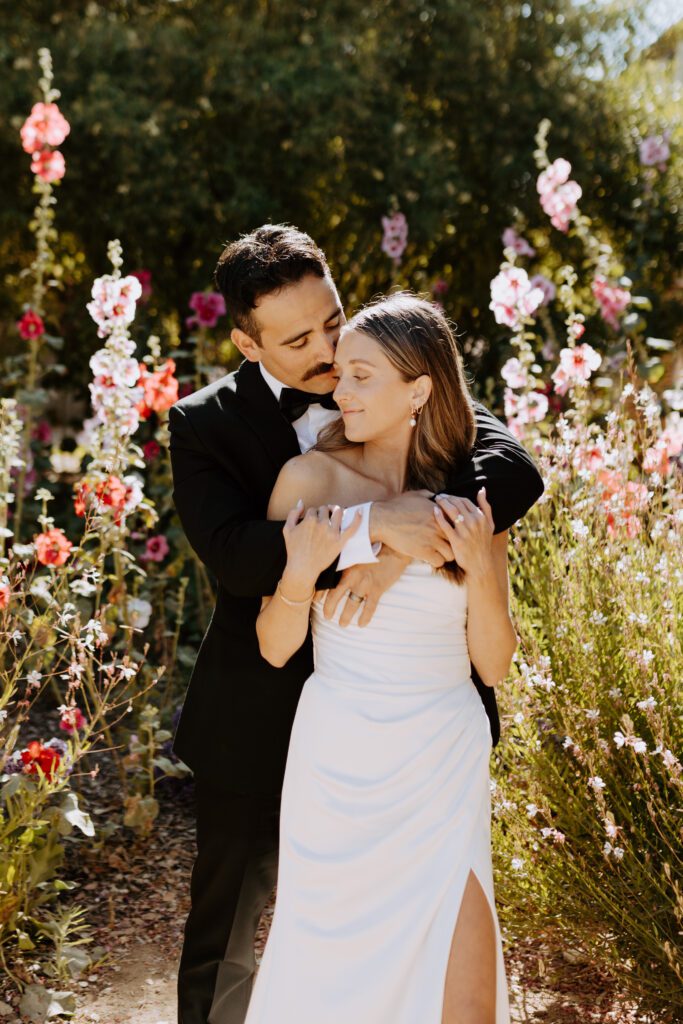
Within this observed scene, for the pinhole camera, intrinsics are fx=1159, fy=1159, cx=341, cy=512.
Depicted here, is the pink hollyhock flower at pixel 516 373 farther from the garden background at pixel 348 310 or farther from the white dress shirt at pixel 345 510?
the white dress shirt at pixel 345 510

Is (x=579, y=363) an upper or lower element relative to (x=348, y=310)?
lower

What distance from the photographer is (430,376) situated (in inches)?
91.7

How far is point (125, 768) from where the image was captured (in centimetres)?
394

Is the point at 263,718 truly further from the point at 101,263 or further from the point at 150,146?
the point at 101,263

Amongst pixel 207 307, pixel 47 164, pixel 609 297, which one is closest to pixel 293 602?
pixel 47 164

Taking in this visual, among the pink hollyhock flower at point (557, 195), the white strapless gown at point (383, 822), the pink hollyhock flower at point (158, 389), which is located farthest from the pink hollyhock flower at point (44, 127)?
the white strapless gown at point (383, 822)

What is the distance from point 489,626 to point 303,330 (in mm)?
750

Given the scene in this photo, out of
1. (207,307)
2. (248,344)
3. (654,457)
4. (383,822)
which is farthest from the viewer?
(207,307)

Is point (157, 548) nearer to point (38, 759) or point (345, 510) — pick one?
point (38, 759)

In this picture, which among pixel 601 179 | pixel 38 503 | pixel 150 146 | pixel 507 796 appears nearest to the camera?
pixel 507 796

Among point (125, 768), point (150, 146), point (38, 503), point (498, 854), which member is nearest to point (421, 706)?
point (498, 854)

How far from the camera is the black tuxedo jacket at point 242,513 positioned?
2.42 m

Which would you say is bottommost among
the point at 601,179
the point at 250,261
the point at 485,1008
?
the point at 485,1008

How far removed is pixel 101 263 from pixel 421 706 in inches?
211
